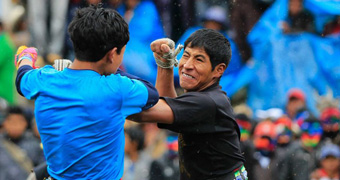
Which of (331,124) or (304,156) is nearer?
(304,156)

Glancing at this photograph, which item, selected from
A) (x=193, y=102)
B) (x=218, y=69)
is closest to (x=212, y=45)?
(x=218, y=69)

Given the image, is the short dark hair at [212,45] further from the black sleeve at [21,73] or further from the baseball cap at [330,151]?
the baseball cap at [330,151]

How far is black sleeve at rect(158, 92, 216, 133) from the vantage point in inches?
111

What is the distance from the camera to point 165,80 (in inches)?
138

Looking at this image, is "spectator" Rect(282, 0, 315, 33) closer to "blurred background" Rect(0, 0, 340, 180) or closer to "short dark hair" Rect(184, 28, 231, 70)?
"blurred background" Rect(0, 0, 340, 180)


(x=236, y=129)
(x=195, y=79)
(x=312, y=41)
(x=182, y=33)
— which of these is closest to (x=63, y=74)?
(x=195, y=79)

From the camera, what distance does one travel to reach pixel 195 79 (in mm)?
A: 3154

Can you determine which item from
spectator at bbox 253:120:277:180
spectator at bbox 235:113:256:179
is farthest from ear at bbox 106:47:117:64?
spectator at bbox 253:120:277:180

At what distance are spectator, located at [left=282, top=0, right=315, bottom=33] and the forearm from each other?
4.41 m

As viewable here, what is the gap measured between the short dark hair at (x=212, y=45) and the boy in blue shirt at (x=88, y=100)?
2.61 ft

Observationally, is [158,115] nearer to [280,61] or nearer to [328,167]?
[328,167]

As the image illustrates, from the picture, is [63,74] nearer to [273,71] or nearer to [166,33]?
[166,33]

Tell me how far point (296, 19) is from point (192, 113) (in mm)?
5165

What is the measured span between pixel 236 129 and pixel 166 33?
156 inches
